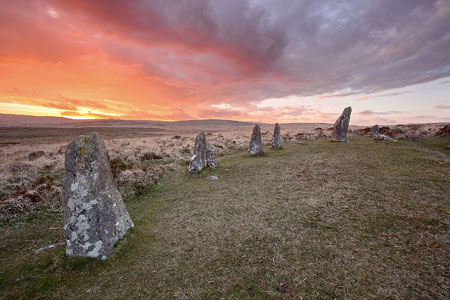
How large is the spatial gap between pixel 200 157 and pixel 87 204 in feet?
26.4

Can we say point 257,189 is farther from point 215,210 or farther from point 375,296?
point 375,296

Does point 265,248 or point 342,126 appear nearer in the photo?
point 265,248

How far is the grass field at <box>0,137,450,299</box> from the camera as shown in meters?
3.88

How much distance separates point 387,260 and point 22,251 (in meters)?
9.37

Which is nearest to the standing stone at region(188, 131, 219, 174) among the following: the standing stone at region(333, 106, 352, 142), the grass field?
the grass field

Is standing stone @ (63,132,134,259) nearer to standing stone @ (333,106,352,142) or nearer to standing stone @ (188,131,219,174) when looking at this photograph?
standing stone @ (188,131,219,174)

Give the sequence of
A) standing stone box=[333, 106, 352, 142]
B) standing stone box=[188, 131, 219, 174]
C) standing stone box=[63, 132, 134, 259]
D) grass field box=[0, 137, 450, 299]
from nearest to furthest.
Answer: grass field box=[0, 137, 450, 299], standing stone box=[63, 132, 134, 259], standing stone box=[188, 131, 219, 174], standing stone box=[333, 106, 352, 142]

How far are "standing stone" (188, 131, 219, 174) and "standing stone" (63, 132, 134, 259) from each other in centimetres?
721

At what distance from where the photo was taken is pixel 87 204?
15.9 ft

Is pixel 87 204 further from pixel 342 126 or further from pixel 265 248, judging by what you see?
pixel 342 126

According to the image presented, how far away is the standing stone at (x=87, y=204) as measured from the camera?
4.79m

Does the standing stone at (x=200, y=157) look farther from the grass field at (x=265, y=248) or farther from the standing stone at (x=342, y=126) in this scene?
the standing stone at (x=342, y=126)

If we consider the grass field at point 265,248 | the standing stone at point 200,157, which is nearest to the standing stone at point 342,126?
the grass field at point 265,248

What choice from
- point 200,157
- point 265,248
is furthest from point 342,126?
point 265,248
